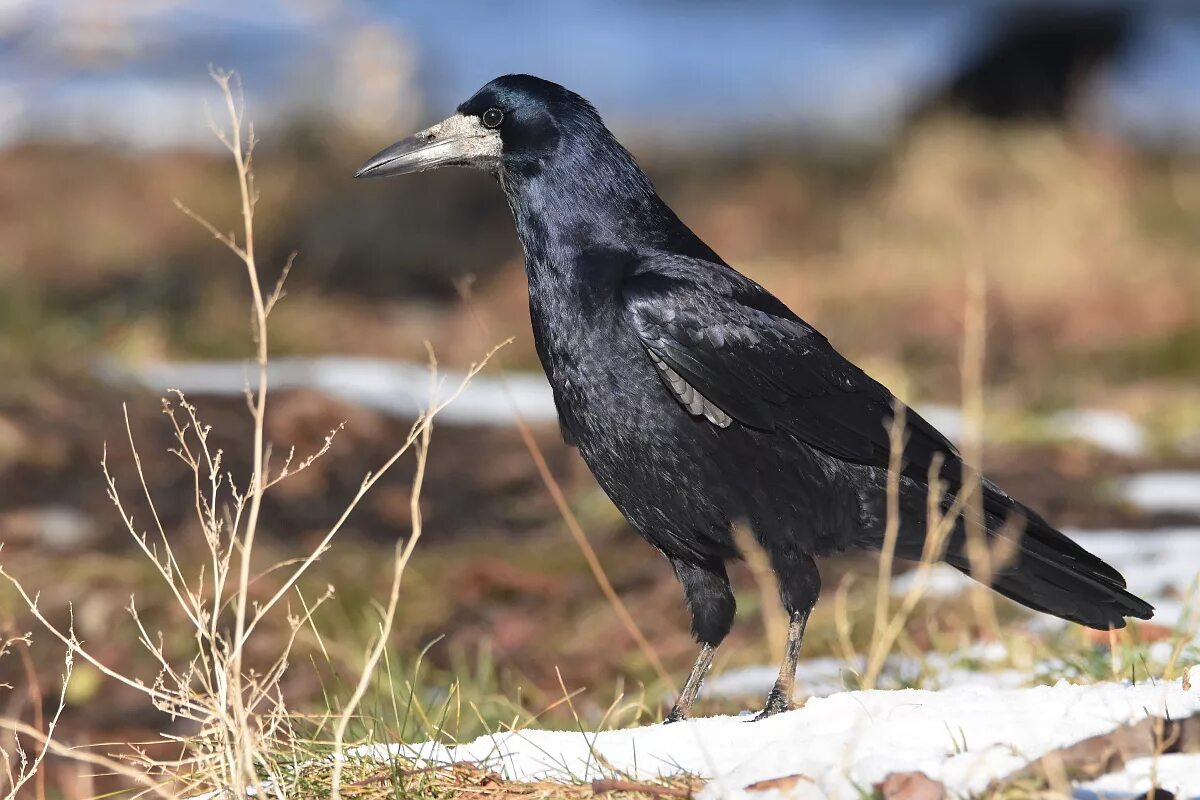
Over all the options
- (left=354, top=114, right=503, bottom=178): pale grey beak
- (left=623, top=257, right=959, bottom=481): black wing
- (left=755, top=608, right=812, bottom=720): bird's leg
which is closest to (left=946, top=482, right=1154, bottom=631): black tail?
(left=623, top=257, right=959, bottom=481): black wing

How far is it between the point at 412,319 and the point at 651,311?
7733 millimetres

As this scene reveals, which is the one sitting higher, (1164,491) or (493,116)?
(493,116)

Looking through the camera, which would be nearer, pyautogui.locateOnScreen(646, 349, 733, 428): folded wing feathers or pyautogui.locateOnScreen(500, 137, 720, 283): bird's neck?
pyautogui.locateOnScreen(646, 349, 733, 428): folded wing feathers

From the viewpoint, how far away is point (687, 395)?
10.2ft

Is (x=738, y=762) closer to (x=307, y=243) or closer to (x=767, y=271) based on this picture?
(x=767, y=271)

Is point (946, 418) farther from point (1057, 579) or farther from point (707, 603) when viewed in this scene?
point (707, 603)

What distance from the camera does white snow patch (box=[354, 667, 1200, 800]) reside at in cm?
212

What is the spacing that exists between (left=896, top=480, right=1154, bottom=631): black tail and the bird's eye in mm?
1386

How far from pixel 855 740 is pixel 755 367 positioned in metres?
1.37

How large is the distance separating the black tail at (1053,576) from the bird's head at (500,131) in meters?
1.24

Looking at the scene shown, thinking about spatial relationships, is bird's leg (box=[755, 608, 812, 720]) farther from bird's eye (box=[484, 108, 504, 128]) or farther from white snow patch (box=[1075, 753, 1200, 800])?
bird's eye (box=[484, 108, 504, 128])

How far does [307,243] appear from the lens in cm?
1165

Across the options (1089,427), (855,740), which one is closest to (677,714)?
(855,740)

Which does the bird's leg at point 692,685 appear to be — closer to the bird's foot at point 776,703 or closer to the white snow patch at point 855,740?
the bird's foot at point 776,703
